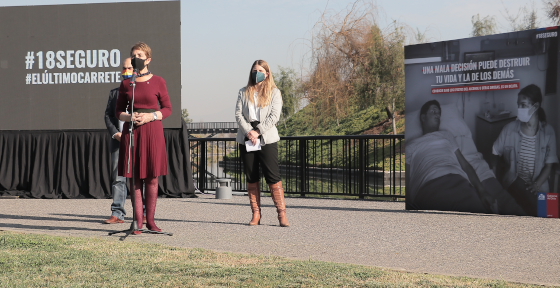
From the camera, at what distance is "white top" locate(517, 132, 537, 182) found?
7555mm

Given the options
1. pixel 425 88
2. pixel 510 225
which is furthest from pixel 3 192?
pixel 510 225

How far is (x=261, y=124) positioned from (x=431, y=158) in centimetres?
293

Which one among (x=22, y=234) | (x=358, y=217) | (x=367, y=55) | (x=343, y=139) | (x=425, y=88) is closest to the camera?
(x=22, y=234)

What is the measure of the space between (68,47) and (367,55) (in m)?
26.2

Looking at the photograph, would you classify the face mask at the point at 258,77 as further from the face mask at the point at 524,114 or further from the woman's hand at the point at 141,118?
the face mask at the point at 524,114

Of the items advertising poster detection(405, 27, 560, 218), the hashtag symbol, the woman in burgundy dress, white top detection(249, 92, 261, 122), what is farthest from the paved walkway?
the hashtag symbol

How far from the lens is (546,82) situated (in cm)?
738

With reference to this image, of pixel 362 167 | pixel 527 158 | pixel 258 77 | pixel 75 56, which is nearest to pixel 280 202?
pixel 258 77

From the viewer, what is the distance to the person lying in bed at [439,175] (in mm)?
7996

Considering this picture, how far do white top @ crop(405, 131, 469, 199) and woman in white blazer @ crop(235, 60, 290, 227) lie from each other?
261 centimetres

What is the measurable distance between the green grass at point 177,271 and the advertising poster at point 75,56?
18.7 ft

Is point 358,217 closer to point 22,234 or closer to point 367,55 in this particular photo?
point 22,234

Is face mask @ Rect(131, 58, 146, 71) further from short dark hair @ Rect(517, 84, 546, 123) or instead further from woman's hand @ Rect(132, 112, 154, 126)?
short dark hair @ Rect(517, 84, 546, 123)

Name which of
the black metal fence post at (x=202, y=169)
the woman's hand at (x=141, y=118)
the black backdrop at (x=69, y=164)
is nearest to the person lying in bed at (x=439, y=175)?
the woman's hand at (x=141, y=118)
